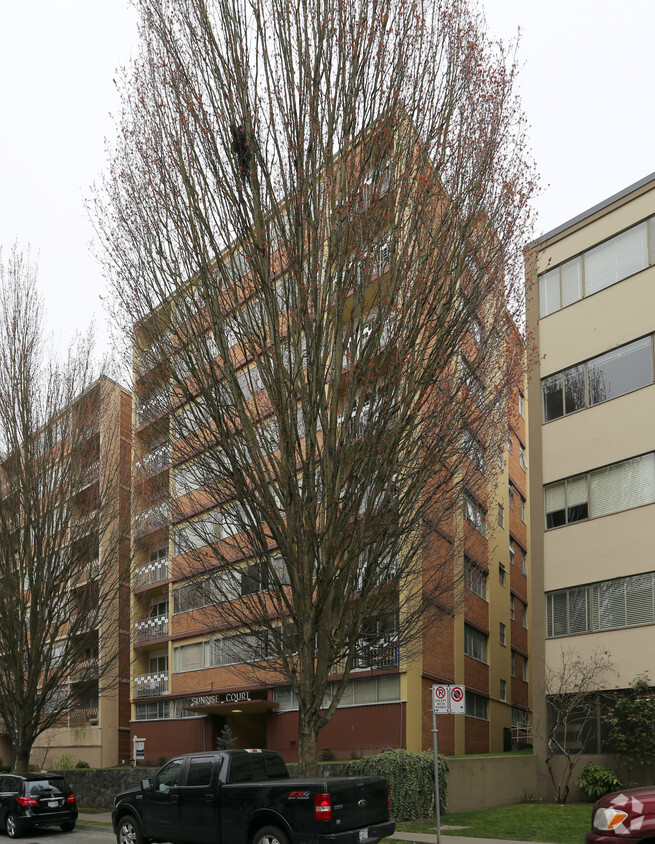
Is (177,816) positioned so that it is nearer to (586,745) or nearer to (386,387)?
(386,387)

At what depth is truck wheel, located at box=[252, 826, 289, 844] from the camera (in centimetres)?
1222

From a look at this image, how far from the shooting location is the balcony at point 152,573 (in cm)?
3988

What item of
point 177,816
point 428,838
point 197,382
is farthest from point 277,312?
point 428,838

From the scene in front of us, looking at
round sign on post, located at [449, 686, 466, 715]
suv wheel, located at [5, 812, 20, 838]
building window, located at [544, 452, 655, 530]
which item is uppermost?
building window, located at [544, 452, 655, 530]

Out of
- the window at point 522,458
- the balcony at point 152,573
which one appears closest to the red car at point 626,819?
the balcony at point 152,573

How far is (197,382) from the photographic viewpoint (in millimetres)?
15258

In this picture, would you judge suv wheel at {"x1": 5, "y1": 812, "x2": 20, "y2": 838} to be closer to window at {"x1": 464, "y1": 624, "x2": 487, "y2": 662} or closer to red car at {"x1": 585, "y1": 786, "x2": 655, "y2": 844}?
red car at {"x1": 585, "y1": 786, "x2": 655, "y2": 844}

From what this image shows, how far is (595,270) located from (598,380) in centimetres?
313

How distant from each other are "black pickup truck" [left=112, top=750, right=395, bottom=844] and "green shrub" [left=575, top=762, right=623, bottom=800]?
10.2m

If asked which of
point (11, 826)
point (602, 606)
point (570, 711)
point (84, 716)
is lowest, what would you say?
point (84, 716)

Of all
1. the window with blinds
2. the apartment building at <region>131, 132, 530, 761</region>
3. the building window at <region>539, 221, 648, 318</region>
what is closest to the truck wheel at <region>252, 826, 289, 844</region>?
the apartment building at <region>131, 132, 530, 761</region>

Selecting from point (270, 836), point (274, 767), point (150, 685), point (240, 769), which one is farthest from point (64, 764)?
point (270, 836)

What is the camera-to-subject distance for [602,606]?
23969mm

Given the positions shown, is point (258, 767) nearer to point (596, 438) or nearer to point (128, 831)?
point (128, 831)
